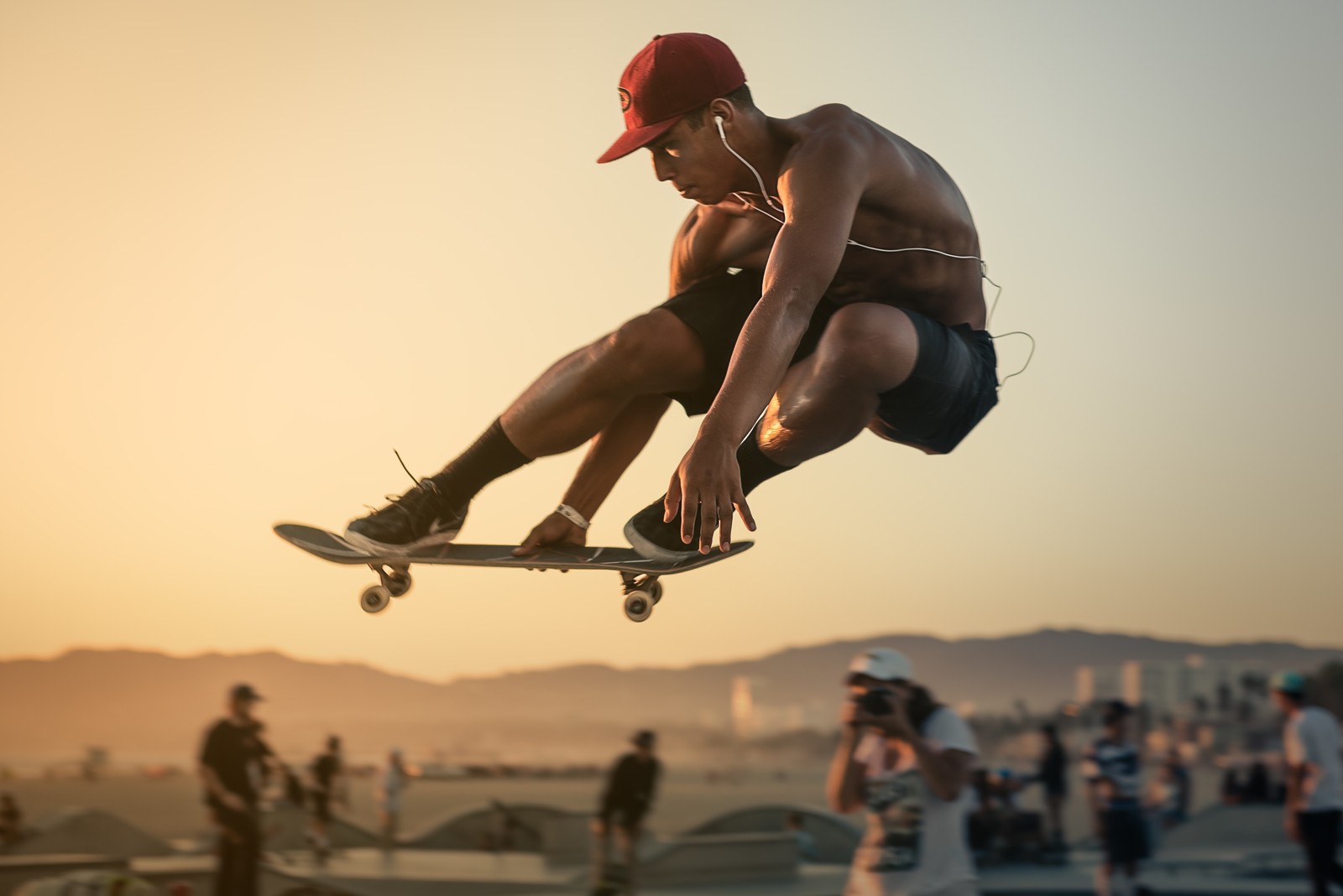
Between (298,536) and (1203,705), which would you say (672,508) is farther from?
(1203,705)

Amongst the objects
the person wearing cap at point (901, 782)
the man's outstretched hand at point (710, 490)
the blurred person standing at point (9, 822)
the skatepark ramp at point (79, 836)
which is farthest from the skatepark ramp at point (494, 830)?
the man's outstretched hand at point (710, 490)

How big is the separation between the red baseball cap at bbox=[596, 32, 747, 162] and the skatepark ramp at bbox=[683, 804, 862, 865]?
10.2 metres

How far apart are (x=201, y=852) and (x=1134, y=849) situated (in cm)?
821

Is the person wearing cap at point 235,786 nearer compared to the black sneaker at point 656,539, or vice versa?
the black sneaker at point 656,539

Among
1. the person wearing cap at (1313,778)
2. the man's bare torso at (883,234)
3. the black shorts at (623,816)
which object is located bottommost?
the black shorts at (623,816)

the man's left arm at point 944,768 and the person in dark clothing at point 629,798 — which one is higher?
the man's left arm at point 944,768

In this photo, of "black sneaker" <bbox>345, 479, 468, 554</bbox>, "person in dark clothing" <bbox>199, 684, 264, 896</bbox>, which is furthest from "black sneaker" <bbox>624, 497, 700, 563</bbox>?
"person in dark clothing" <bbox>199, 684, 264, 896</bbox>

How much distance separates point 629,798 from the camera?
8.00 meters

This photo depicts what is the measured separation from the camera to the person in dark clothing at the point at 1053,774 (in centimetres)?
912

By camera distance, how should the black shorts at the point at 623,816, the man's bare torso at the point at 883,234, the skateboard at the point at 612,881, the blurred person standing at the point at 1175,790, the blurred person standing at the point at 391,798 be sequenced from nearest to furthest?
the man's bare torso at the point at 883,234
the black shorts at the point at 623,816
the skateboard at the point at 612,881
the blurred person standing at the point at 1175,790
the blurred person standing at the point at 391,798

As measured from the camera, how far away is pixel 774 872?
11055mm

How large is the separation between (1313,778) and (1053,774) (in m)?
3.61

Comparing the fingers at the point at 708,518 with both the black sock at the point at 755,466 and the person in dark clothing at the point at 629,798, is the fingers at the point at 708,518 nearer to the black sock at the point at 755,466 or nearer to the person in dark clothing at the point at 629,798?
the black sock at the point at 755,466

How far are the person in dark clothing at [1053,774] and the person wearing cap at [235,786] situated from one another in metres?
5.03
